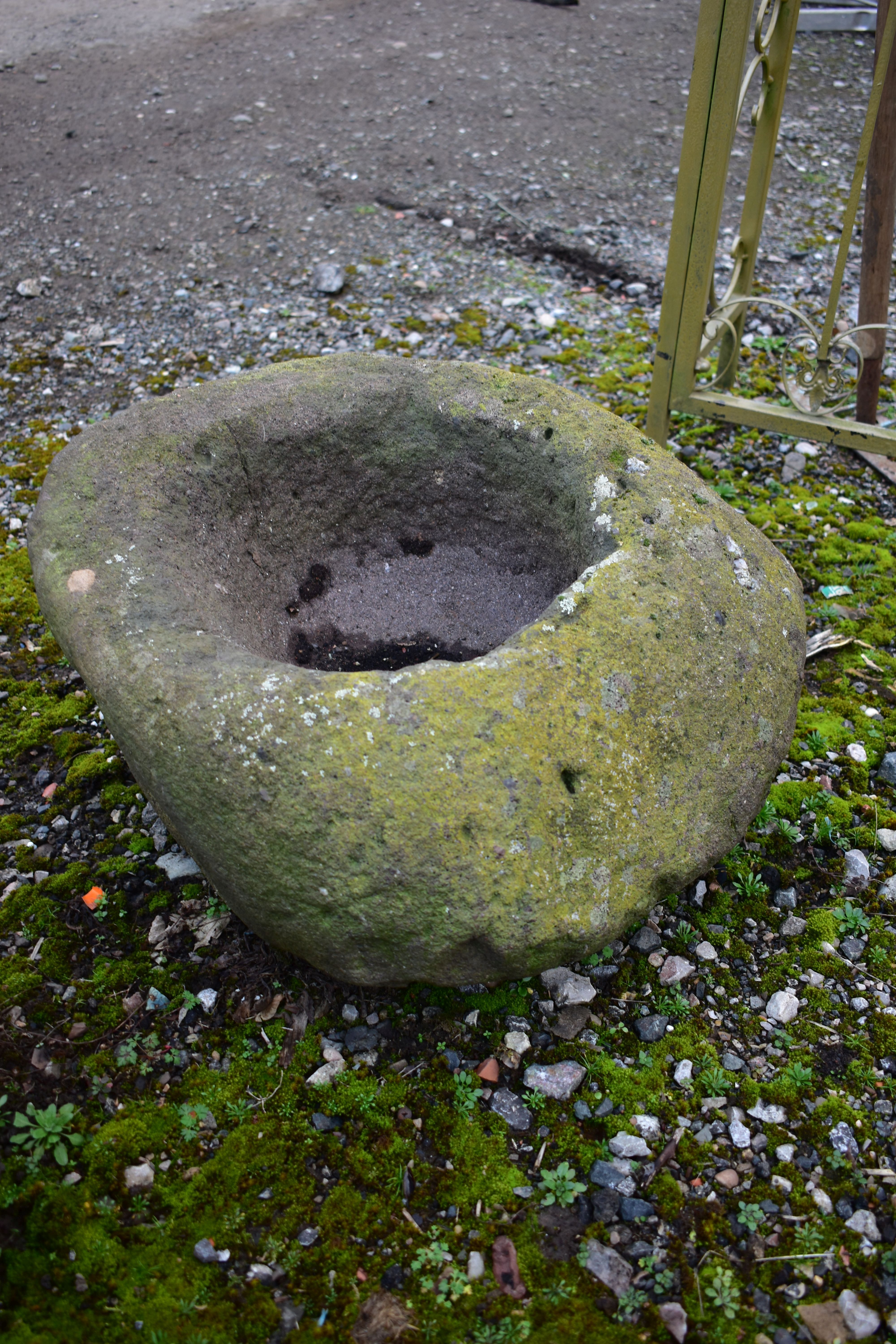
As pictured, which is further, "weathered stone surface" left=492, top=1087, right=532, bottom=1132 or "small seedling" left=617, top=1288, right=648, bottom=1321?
"weathered stone surface" left=492, top=1087, right=532, bottom=1132

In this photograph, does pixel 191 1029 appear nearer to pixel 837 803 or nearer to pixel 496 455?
pixel 496 455

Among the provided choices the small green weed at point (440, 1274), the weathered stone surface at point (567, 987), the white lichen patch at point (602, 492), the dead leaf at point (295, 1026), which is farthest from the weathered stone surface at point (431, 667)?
the small green weed at point (440, 1274)

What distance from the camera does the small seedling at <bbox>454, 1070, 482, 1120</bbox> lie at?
7.29ft

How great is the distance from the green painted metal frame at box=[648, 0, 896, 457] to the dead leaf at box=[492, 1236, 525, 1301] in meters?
3.07

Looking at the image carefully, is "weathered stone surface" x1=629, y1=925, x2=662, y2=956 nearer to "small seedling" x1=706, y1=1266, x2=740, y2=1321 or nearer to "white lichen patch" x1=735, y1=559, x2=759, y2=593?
"small seedling" x1=706, y1=1266, x2=740, y2=1321

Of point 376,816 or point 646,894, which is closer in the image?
point 376,816

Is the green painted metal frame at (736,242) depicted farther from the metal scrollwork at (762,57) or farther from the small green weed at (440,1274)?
the small green weed at (440,1274)

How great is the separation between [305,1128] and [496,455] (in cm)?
187

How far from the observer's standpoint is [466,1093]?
2.25m

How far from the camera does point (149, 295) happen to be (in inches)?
209

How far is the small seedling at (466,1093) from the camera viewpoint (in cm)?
222

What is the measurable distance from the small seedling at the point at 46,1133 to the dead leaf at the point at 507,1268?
3.14ft

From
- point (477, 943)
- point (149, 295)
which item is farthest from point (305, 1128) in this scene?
point (149, 295)

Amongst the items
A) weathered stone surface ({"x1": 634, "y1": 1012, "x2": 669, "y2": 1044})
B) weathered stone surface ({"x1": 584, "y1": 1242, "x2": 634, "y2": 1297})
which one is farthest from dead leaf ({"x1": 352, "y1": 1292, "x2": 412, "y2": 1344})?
weathered stone surface ({"x1": 634, "y1": 1012, "x2": 669, "y2": 1044})
